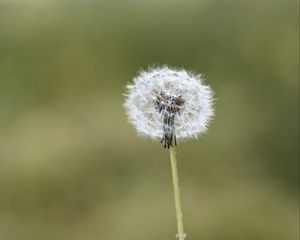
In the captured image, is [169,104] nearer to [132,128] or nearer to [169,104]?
[169,104]

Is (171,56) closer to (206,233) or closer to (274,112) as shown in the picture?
(274,112)

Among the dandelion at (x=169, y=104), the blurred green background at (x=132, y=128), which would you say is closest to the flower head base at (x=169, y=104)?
the dandelion at (x=169, y=104)

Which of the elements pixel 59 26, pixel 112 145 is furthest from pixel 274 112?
pixel 59 26

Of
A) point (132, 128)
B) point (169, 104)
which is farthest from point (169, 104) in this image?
point (132, 128)

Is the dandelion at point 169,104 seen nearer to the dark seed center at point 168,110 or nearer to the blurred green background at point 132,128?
the dark seed center at point 168,110

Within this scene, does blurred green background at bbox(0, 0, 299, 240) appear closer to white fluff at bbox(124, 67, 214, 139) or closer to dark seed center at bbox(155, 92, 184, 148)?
white fluff at bbox(124, 67, 214, 139)

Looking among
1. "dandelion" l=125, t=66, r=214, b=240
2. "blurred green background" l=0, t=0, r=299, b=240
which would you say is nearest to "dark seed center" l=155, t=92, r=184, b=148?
"dandelion" l=125, t=66, r=214, b=240
